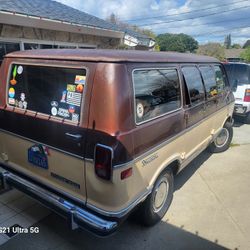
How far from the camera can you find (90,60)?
2.29 meters

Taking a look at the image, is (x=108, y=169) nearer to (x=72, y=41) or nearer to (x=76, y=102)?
(x=76, y=102)

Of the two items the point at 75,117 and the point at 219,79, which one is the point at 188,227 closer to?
the point at 75,117

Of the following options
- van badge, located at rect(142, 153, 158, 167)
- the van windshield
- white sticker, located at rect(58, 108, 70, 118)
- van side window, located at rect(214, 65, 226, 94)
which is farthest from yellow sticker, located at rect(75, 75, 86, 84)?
the van windshield

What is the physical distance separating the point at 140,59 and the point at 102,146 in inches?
38.1

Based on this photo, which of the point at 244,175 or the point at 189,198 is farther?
the point at 244,175

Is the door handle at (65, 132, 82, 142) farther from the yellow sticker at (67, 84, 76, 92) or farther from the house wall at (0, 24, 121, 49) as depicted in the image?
the house wall at (0, 24, 121, 49)

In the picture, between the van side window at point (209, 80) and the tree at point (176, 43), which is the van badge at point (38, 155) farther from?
the tree at point (176, 43)

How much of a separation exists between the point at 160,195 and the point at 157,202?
0.10 m

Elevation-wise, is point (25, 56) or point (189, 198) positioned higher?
point (25, 56)

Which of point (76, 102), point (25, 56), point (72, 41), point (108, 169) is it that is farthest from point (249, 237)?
point (72, 41)

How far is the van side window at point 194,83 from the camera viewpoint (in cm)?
344

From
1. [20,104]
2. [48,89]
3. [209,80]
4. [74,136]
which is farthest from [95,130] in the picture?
[209,80]

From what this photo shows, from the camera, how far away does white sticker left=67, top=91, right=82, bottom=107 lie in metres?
2.34

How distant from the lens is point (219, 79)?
4.82m
